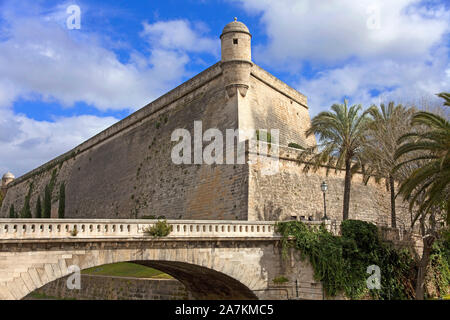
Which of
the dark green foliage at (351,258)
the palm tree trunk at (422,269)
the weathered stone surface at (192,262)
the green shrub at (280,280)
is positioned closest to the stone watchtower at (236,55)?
the dark green foliage at (351,258)

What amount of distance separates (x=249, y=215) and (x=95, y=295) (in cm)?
1043

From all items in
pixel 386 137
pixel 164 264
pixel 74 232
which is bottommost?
pixel 164 264

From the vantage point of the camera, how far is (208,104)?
30484mm

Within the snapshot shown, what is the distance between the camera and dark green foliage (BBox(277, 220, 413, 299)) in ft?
62.2

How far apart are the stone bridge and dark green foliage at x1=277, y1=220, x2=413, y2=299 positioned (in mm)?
507

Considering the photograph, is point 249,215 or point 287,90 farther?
point 287,90

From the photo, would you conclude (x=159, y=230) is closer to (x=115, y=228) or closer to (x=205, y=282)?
(x=115, y=228)

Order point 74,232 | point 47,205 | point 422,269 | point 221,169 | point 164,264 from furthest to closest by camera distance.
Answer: point 47,205 → point 221,169 → point 422,269 → point 164,264 → point 74,232

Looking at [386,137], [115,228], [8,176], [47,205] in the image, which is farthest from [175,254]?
[8,176]

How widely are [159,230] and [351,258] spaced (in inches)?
359

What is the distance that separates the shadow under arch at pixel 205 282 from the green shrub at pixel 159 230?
166 cm

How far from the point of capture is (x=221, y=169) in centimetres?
2694
